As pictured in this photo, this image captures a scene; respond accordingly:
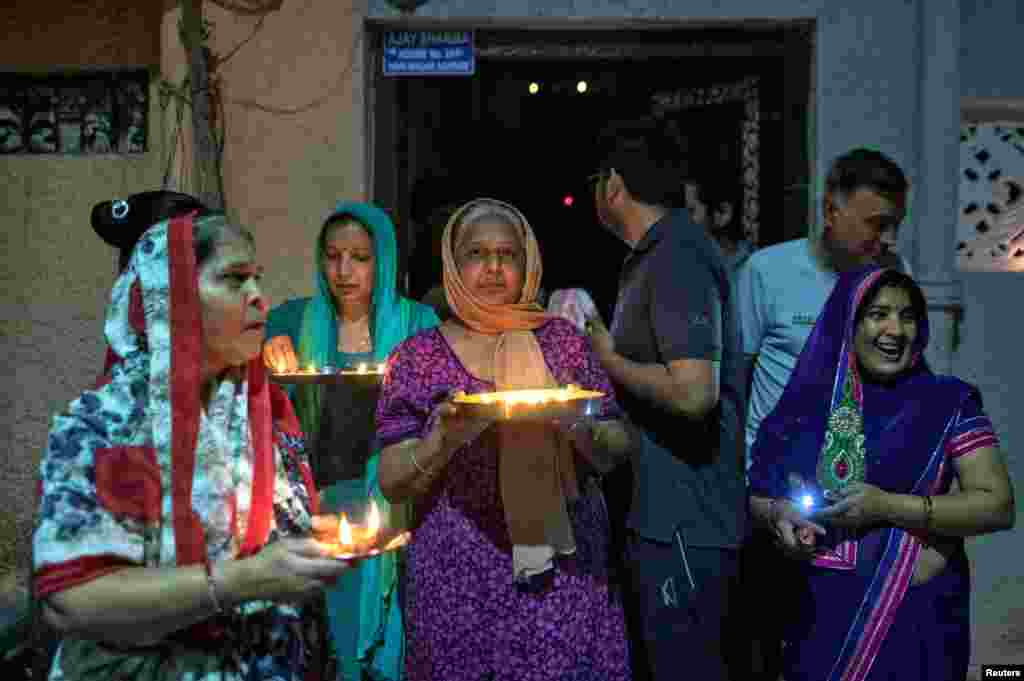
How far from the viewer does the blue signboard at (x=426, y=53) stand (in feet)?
16.3

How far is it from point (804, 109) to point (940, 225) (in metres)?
0.94

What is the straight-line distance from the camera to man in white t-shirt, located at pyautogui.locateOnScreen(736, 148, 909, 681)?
12.0 feet

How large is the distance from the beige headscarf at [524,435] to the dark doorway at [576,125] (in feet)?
6.68

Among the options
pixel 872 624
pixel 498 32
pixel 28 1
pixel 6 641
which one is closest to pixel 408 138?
pixel 498 32

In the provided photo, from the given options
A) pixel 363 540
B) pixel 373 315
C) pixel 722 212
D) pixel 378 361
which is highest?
pixel 722 212

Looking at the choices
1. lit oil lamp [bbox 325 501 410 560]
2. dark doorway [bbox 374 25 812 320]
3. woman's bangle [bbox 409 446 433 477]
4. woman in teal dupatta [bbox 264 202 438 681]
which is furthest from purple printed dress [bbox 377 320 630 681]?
dark doorway [bbox 374 25 812 320]

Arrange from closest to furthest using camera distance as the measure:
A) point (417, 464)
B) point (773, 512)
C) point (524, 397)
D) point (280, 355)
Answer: point (524, 397), point (417, 464), point (773, 512), point (280, 355)

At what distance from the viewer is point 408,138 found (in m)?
5.52

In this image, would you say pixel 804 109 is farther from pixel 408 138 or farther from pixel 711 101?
pixel 408 138

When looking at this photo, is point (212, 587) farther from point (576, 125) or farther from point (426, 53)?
point (576, 125)

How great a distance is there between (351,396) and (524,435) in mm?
1358

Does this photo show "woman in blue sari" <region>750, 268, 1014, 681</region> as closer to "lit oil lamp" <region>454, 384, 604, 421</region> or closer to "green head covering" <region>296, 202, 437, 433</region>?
"lit oil lamp" <region>454, 384, 604, 421</region>

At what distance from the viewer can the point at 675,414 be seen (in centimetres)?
285

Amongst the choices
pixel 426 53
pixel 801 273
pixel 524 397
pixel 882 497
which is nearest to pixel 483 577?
pixel 524 397
